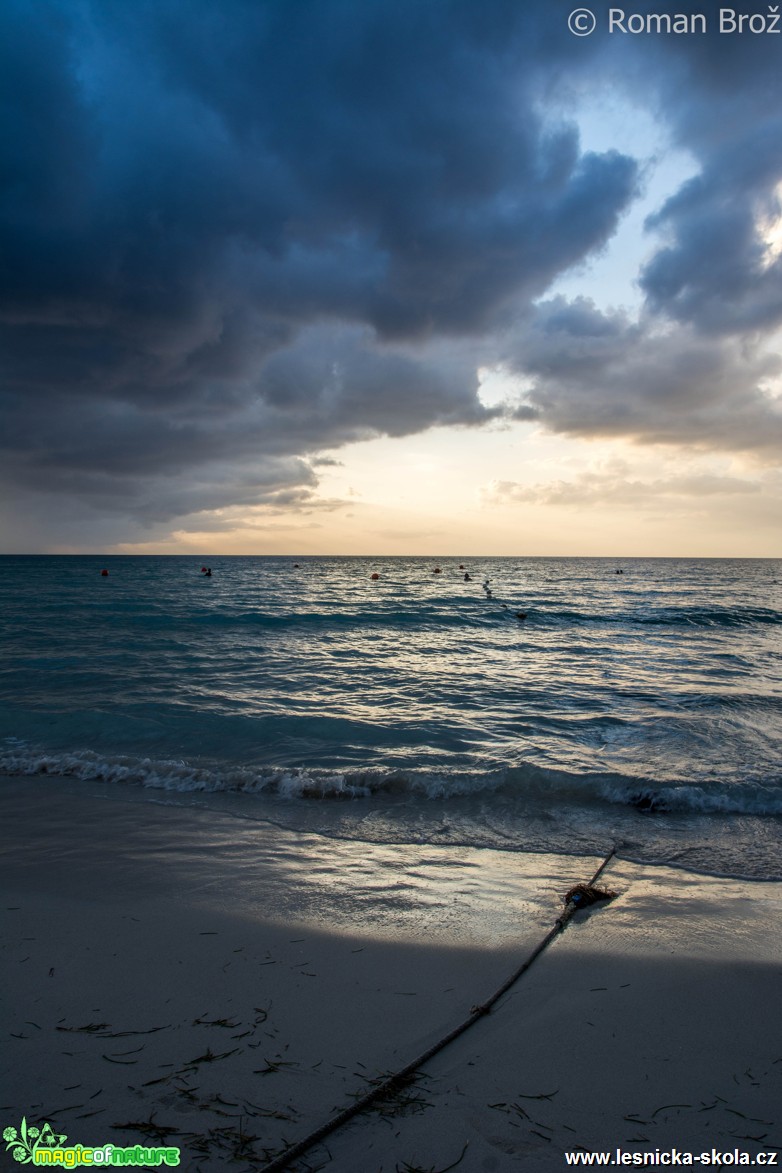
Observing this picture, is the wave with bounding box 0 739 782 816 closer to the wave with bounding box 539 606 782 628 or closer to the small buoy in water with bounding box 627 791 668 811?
the small buoy in water with bounding box 627 791 668 811

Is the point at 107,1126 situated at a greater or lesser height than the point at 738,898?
greater

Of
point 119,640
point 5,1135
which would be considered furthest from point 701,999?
point 119,640

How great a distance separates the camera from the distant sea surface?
7.25 meters

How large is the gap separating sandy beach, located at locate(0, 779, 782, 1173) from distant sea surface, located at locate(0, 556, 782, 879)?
1.41m

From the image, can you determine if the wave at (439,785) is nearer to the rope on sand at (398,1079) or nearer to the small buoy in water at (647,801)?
the small buoy in water at (647,801)

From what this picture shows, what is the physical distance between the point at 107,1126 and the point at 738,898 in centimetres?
537

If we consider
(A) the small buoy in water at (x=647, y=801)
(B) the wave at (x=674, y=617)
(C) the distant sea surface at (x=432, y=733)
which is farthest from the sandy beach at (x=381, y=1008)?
(B) the wave at (x=674, y=617)

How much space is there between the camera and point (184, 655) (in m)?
20.0

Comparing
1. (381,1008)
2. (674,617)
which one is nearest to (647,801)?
(381,1008)

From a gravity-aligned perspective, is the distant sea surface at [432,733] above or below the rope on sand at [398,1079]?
below

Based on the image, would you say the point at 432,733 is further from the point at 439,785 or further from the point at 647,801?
the point at 647,801

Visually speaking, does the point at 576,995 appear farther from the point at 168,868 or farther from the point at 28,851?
the point at 28,851

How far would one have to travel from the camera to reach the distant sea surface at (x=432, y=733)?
7.25m

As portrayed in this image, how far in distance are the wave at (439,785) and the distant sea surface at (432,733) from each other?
32 mm
